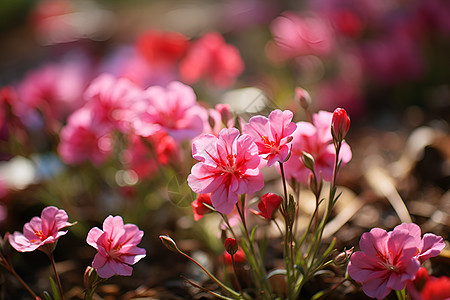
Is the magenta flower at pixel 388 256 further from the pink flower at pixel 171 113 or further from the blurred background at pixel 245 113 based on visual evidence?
the pink flower at pixel 171 113

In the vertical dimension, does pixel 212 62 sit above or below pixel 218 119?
below

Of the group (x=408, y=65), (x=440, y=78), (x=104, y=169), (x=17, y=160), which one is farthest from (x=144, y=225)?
(x=440, y=78)

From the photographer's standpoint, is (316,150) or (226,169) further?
(316,150)

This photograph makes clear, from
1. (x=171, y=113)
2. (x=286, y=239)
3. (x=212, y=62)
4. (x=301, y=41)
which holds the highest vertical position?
(x=171, y=113)

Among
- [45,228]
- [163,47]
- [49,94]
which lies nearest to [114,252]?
[45,228]

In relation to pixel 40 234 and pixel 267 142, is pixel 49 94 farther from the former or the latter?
pixel 267 142

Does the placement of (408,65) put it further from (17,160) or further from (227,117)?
(17,160)
